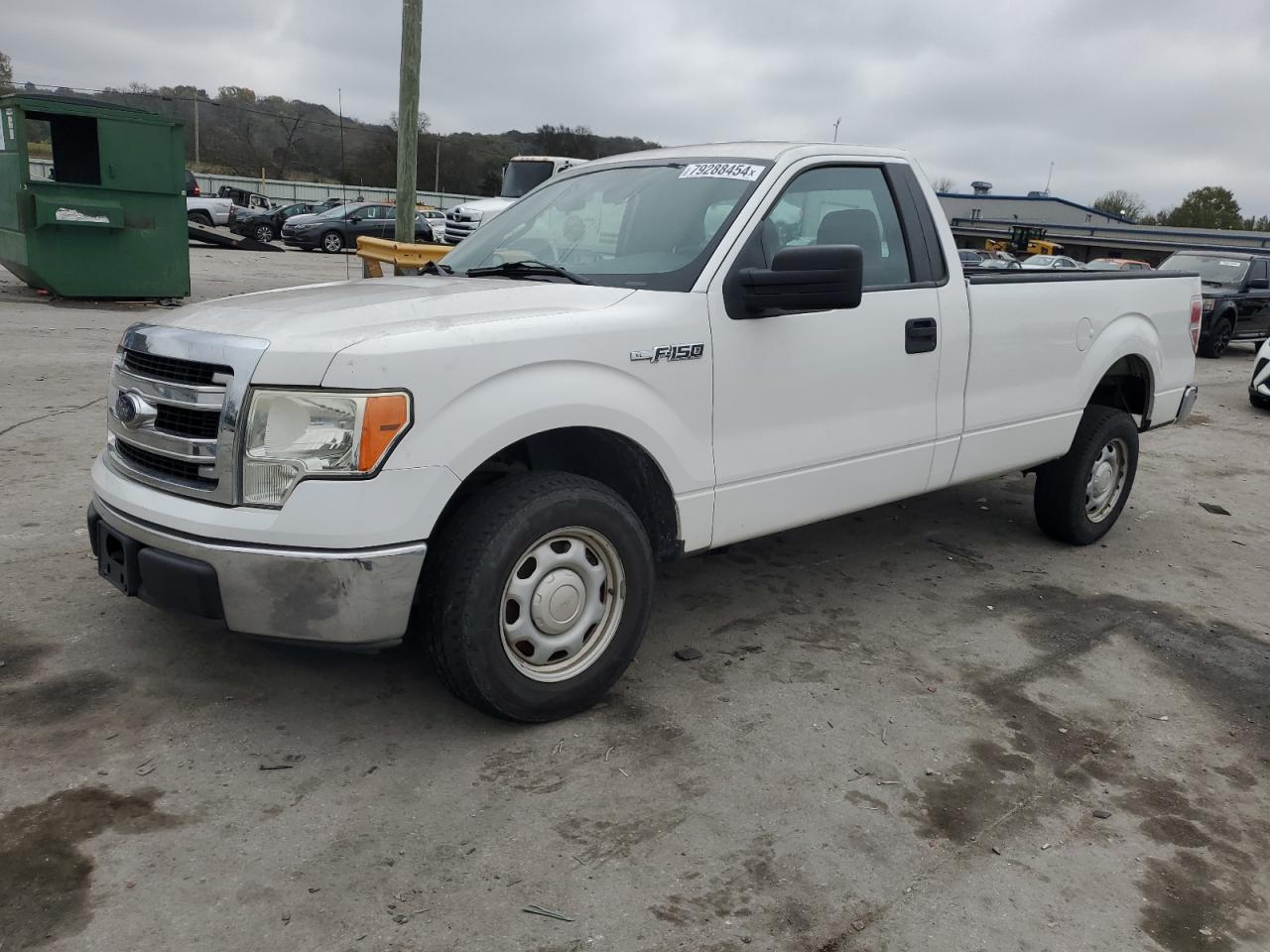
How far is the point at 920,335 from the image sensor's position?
4.30 m

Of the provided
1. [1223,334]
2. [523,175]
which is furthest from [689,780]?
[523,175]

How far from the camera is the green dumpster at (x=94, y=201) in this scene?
12062mm

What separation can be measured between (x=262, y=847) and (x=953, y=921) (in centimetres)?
178

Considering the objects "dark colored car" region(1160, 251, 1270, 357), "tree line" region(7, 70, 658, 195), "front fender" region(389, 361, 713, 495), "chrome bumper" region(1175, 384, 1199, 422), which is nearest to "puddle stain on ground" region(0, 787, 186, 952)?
"front fender" region(389, 361, 713, 495)

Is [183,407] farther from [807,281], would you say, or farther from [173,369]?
[807,281]

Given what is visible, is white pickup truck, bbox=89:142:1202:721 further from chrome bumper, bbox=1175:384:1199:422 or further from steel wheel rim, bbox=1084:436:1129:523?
chrome bumper, bbox=1175:384:1199:422

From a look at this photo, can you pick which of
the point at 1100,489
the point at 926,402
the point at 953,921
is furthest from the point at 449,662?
the point at 1100,489

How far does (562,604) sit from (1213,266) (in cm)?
1730

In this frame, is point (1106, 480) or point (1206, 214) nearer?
point (1106, 480)

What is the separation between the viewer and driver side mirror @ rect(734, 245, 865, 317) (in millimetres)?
3424

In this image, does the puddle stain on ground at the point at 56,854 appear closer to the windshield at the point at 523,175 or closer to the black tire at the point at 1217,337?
the black tire at the point at 1217,337

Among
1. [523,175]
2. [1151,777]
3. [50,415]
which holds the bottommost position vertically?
[1151,777]

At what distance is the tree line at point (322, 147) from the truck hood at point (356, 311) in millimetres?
67561

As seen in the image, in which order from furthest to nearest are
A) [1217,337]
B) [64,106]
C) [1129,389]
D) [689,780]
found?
[1217,337]
[64,106]
[1129,389]
[689,780]
